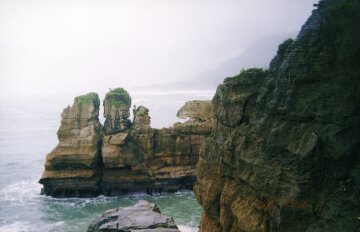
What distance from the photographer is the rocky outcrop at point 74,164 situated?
5225 cm

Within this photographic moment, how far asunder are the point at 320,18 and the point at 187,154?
136 ft

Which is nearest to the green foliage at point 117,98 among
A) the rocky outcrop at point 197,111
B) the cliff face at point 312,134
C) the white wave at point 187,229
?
the rocky outcrop at point 197,111

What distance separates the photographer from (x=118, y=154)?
5303 cm

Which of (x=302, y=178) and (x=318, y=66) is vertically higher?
(x=318, y=66)

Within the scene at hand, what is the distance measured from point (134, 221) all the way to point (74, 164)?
2754 cm

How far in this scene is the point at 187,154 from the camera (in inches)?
2148

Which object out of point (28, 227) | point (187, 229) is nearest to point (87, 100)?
point (28, 227)

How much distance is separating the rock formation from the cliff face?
3816cm

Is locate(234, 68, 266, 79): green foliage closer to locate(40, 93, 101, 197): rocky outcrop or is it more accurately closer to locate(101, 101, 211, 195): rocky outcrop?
locate(101, 101, 211, 195): rocky outcrop

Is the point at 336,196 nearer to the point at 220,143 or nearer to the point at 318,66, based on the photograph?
the point at 318,66

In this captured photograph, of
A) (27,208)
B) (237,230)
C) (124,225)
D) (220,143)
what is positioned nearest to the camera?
(237,230)

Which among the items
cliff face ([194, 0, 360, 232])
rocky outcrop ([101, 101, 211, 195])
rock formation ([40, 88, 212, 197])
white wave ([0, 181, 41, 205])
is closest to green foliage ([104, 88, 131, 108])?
rock formation ([40, 88, 212, 197])

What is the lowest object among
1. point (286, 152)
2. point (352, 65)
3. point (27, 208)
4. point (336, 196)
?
point (27, 208)

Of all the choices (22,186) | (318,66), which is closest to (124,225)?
(318,66)
